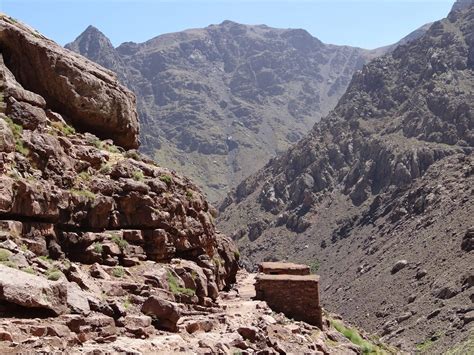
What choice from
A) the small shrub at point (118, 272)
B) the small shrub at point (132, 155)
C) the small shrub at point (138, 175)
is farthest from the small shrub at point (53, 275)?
the small shrub at point (132, 155)

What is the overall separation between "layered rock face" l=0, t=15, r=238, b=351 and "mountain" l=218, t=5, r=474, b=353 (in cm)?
3136

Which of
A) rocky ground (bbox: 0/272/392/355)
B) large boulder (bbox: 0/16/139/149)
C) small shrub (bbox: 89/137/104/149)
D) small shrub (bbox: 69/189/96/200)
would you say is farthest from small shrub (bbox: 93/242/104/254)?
large boulder (bbox: 0/16/139/149)

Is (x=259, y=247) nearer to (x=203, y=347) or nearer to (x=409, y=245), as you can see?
(x=409, y=245)

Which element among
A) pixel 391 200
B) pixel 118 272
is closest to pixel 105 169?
pixel 118 272

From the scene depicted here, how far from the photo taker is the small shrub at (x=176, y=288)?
17.4 meters

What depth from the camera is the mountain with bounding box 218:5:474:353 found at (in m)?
64.8

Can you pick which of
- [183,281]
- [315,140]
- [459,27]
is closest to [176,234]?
[183,281]

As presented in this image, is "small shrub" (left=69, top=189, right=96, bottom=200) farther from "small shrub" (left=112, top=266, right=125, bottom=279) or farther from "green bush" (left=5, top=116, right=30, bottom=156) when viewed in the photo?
"small shrub" (left=112, top=266, right=125, bottom=279)

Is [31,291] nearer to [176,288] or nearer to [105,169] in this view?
[176,288]

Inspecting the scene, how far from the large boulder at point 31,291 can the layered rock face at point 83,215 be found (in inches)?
0.9

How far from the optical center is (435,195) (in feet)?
311

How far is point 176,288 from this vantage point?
17.6 m

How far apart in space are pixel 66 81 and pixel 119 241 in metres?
6.18

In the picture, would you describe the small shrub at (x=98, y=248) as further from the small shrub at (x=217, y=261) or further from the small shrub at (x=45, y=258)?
the small shrub at (x=217, y=261)
